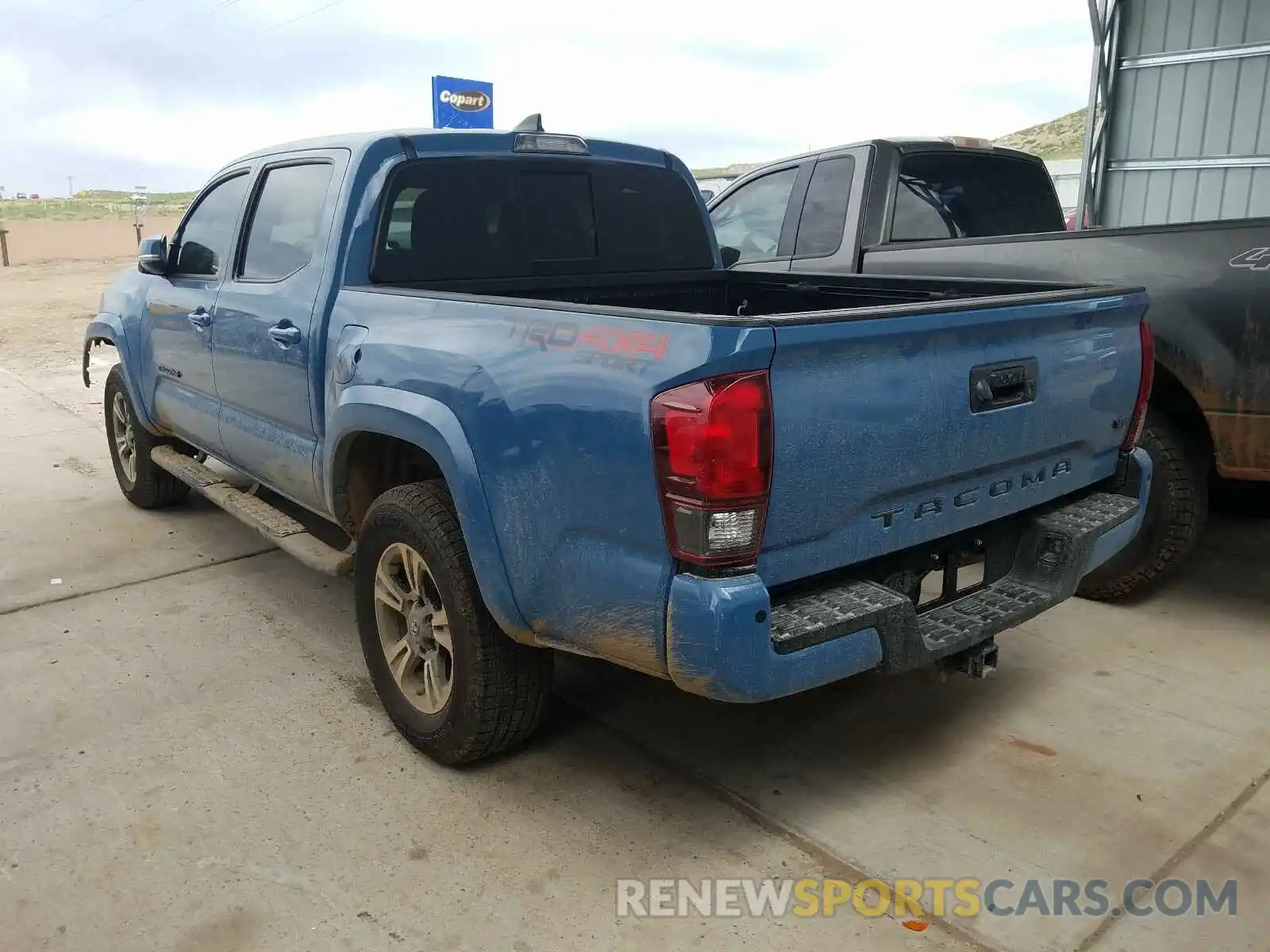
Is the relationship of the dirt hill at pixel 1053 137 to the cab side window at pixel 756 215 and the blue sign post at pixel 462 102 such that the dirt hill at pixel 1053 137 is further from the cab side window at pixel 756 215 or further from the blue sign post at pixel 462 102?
the cab side window at pixel 756 215

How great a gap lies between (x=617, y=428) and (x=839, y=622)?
Result: 0.71 metres

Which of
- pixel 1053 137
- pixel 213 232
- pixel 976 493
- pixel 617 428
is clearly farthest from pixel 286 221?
pixel 1053 137

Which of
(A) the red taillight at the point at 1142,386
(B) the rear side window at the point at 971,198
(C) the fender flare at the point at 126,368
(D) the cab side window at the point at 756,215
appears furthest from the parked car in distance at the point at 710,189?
(C) the fender flare at the point at 126,368

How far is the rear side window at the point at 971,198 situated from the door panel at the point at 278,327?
9.53 ft

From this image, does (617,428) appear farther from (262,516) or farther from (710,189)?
(710,189)

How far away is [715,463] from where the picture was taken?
2260 mm

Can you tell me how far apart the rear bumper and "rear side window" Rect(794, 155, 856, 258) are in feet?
8.55

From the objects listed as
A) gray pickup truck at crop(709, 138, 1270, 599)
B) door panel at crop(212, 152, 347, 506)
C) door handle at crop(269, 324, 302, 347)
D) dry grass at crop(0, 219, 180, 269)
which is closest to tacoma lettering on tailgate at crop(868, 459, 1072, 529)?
gray pickup truck at crop(709, 138, 1270, 599)

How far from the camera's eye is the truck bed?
341 cm

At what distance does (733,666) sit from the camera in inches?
92.1

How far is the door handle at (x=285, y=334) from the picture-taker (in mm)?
3697

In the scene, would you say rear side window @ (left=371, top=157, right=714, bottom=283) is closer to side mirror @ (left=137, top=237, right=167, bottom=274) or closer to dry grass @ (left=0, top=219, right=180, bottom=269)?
side mirror @ (left=137, top=237, right=167, bottom=274)

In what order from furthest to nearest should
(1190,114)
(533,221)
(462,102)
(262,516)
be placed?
1. (462,102)
2. (1190,114)
3. (262,516)
4. (533,221)

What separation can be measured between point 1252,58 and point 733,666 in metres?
9.03
